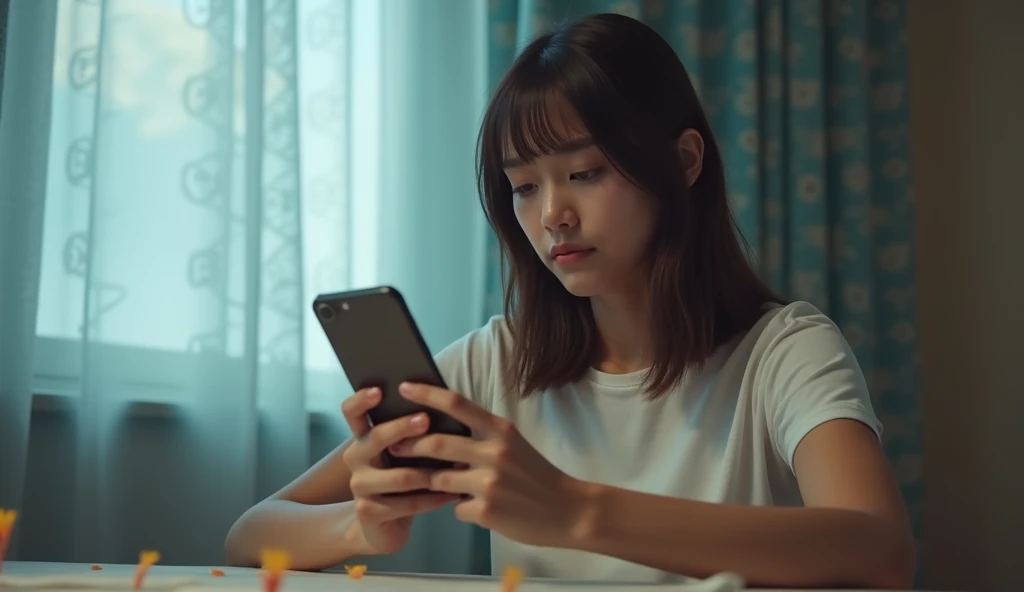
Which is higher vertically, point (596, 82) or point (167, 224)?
point (596, 82)

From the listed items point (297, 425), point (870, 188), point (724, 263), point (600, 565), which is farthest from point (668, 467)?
point (870, 188)

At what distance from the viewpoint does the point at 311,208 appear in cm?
158

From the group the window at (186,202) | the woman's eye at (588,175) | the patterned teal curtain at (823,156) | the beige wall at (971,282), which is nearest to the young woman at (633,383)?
the woman's eye at (588,175)

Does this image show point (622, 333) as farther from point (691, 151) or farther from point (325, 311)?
point (325, 311)

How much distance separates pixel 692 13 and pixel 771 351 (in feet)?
3.50

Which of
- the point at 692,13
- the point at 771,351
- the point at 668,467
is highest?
the point at 692,13

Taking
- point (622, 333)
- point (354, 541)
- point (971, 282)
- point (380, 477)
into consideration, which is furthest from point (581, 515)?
point (971, 282)

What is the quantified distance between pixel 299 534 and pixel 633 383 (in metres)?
0.46

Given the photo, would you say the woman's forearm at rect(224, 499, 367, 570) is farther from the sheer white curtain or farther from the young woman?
the sheer white curtain

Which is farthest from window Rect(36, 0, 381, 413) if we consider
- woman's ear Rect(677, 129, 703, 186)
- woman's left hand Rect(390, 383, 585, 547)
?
woman's left hand Rect(390, 383, 585, 547)

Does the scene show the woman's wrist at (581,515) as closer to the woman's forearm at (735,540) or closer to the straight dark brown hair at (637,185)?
the woman's forearm at (735,540)

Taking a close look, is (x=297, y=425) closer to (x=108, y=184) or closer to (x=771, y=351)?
(x=108, y=184)

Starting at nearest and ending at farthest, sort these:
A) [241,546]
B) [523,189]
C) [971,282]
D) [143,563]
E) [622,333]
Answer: [143,563], [241,546], [523,189], [622,333], [971,282]

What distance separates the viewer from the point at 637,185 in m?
1.10
